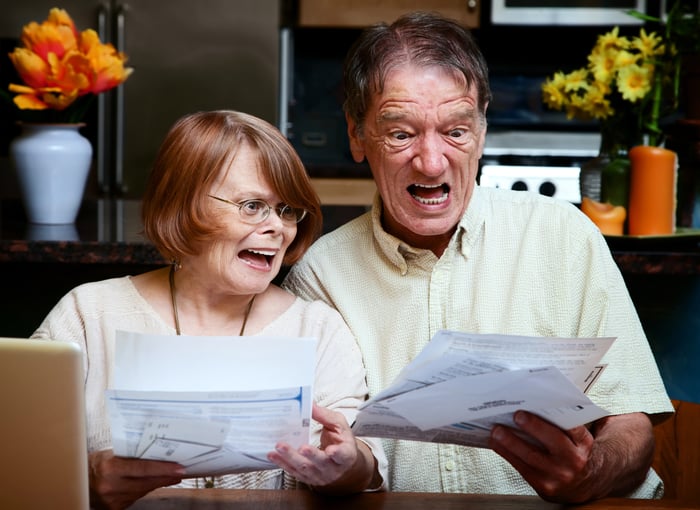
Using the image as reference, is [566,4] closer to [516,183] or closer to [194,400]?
[516,183]


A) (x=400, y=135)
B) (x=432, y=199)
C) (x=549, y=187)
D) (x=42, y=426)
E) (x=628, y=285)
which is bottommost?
(x=549, y=187)

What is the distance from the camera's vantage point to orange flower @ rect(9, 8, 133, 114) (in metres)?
2.00

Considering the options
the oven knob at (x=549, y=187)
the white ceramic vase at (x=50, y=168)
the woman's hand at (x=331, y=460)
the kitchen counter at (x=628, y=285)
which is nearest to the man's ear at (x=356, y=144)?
the kitchen counter at (x=628, y=285)

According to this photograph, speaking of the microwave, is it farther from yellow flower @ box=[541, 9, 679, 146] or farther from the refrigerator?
yellow flower @ box=[541, 9, 679, 146]

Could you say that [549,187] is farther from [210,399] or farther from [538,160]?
[210,399]

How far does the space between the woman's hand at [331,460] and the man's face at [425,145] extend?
0.43 metres

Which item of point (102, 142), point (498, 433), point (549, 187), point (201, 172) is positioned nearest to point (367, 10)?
point (549, 187)

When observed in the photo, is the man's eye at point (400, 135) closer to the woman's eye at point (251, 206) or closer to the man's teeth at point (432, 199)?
the man's teeth at point (432, 199)

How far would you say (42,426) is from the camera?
0.96m

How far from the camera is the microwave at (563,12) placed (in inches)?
154

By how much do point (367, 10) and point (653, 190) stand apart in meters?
2.27

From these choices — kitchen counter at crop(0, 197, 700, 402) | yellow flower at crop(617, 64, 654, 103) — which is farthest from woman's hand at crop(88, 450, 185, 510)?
yellow flower at crop(617, 64, 654, 103)

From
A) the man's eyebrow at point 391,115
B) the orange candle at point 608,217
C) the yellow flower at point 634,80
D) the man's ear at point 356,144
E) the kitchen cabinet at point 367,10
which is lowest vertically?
the orange candle at point 608,217

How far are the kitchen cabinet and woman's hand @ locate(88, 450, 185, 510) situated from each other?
306cm
